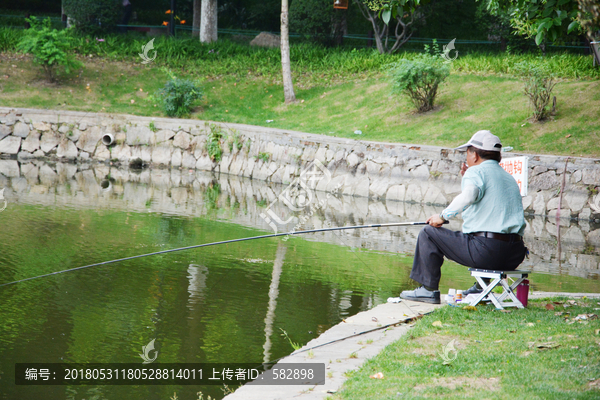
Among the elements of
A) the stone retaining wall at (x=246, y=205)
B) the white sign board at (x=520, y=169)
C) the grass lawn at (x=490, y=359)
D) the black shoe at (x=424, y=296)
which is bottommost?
the stone retaining wall at (x=246, y=205)

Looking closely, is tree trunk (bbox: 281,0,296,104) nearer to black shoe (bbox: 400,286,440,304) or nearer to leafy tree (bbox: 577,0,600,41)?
black shoe (bbox: 400,286,440,304)

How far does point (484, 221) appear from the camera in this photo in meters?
4.75

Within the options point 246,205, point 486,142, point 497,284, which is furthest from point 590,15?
point 246,205

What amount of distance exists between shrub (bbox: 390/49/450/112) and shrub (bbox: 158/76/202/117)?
599 cm

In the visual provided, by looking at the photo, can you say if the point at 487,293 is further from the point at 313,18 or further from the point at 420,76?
the point at 313,18

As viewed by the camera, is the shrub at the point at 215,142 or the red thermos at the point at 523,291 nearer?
the red thermos at the point at 523,291

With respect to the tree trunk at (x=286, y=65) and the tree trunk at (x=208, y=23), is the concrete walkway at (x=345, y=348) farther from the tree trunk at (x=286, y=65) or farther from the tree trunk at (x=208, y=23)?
the tree trunk at (x=208, y=23)

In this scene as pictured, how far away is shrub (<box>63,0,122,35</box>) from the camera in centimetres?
2148

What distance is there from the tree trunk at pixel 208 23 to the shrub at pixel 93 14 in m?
3.24

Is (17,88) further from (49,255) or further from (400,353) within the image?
(400,353)

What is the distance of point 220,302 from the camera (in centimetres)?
581

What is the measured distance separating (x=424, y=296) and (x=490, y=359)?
166 cm

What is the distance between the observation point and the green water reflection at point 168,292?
4.54 m

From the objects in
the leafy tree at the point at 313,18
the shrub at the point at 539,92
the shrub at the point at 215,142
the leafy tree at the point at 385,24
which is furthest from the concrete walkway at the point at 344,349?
the leafy tree at the point at 313,18
